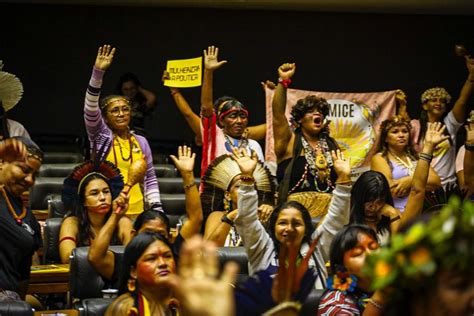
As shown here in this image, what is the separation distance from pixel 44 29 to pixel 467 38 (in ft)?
14.4

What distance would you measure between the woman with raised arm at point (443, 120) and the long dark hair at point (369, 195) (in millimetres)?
2015

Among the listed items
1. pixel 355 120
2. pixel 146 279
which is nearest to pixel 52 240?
pixel 146 279

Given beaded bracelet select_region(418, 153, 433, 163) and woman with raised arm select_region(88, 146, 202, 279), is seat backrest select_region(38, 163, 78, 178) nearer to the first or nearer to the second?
woman with raised arm select_region(88, 146, 202, 279)

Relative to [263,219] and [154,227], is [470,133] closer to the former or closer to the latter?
[263,219]

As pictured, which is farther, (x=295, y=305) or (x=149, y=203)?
(x=149, y=203)

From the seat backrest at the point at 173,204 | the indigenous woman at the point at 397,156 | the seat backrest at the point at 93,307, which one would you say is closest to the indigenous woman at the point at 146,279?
the seat backrest at the point at 93,307

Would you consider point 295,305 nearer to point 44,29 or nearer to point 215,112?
point 215,112

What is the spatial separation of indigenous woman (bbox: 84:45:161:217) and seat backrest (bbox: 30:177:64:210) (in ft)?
3.29

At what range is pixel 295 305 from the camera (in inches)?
114

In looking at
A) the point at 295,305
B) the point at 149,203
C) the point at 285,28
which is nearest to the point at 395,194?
the point at 149,203

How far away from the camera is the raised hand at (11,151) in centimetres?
516

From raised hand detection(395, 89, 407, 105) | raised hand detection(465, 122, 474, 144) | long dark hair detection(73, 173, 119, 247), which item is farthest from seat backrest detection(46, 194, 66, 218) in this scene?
raised hand detection(395, 89, 407, 105)

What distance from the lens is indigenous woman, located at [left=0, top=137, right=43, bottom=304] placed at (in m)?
4.98

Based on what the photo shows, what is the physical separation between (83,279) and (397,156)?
8.51 ft
